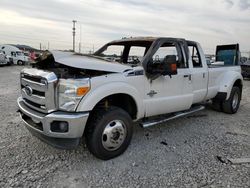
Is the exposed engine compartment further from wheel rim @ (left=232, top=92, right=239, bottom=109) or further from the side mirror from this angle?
wheel rim @ (left=232, top=92, right=239, bottom=109)

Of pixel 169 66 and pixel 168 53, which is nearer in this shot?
pixel 169 66

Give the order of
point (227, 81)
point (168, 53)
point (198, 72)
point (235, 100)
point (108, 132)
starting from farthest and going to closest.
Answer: point (235, 100)
point (227, 81)
point (198, 72)
point (168, 53)
point (108, 132)

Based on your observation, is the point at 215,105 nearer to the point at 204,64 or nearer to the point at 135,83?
the point at 204,64

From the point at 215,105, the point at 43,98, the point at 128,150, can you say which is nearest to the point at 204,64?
the point at 215,105

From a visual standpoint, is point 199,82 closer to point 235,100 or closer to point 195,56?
point 195,56

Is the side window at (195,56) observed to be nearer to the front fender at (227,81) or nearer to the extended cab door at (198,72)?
the extended cab door at (198,72)

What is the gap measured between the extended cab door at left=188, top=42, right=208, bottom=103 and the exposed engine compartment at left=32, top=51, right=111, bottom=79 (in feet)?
7.60

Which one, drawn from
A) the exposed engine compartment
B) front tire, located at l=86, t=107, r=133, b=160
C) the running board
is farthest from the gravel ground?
the exposed engine compartment

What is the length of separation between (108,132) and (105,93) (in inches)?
22.9

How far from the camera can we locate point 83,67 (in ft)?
10.7

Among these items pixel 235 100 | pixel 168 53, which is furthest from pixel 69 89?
pixel 235 100

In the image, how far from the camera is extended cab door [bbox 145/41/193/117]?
13.5ft

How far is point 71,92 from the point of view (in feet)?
10.3

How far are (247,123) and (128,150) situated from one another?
11.2ft
